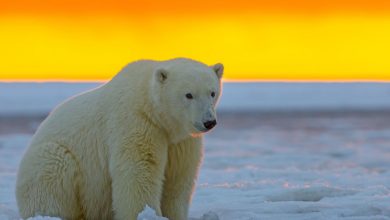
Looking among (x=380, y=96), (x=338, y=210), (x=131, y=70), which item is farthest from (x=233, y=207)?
(x=380, y=96)

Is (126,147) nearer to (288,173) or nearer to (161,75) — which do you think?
(161,75)

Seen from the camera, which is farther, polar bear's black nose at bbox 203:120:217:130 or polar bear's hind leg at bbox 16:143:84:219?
polar bear's hind leg at bbox 16:143:84:219

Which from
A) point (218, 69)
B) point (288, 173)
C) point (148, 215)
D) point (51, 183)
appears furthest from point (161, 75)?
point (288, 173)

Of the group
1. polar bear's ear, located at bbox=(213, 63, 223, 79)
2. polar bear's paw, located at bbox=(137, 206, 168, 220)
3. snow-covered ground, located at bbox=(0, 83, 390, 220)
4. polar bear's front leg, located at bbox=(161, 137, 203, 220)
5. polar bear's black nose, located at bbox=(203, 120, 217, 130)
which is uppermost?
polar bear's ear, located at bbox=(213, 63, 223, 79)

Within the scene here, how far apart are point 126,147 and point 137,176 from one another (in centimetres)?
17

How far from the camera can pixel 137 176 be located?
4355 mm

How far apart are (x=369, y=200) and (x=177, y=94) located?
2072 mm

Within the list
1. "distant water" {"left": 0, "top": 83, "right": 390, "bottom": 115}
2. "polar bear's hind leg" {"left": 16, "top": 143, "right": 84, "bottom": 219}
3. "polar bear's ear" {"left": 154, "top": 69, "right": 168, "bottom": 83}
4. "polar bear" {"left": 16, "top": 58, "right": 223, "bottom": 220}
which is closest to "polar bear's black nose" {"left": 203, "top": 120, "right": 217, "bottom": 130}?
"polar bear" {"left": 16, "top": 58, "right": 223, "bottom": 220}

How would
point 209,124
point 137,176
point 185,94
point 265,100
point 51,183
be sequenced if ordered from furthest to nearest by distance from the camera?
point 265,100
point 51,183
point 137,176
point 185,94
point 209,124

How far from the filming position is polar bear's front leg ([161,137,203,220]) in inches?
177

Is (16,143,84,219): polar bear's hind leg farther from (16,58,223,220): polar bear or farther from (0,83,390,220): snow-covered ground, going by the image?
(0,83,390,220): snow-covered ground

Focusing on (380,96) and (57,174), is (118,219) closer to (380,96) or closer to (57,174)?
(57,174)

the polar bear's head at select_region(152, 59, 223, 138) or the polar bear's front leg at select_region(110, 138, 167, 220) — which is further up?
the polar bear's head at select_region(152, 59, 223, 138)

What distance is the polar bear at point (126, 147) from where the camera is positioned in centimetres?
428
